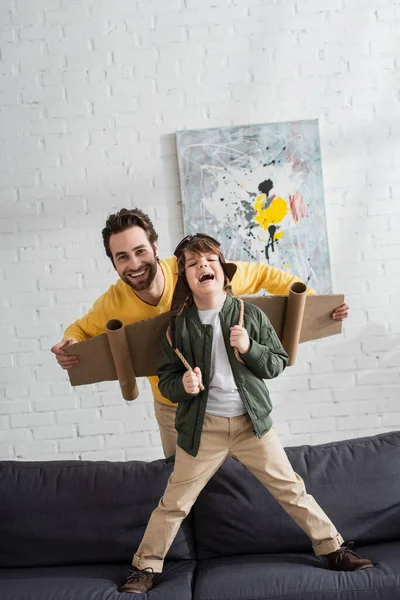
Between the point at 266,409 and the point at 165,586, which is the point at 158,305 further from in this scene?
the point at 165,586

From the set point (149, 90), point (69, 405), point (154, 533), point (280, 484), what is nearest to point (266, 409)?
point (280, 484)

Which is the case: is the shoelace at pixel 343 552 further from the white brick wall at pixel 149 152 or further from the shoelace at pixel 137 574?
the white brick wall at pixel 149 152

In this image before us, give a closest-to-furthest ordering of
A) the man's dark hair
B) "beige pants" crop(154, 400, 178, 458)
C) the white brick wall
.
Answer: the man's dark hair
"beige pants" crop(154, 400, 178, 458)
the white brick wall

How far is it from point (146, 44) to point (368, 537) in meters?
2.69

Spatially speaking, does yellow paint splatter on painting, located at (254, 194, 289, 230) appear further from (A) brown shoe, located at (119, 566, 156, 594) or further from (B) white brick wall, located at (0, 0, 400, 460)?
(A) brown shoe, located at (119, 566, 156, 594)

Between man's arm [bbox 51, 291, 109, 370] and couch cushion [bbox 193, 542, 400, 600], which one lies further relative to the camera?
man's arm [bbox 51, 291, 109, 370]

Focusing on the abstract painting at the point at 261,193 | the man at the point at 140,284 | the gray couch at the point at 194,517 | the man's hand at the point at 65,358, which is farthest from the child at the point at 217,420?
the abstract painting at the point at 261,193

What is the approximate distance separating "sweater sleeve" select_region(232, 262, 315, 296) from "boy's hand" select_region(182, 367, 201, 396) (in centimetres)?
48

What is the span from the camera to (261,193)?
12.2 feet

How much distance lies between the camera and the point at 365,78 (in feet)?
12.3

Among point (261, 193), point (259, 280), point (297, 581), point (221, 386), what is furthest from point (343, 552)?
point (261, 193)

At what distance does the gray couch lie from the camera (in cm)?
225

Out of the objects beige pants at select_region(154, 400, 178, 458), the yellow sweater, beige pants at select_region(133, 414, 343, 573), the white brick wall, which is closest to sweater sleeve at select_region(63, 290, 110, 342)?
the yellow sweater

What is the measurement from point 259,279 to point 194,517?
2.83ft
